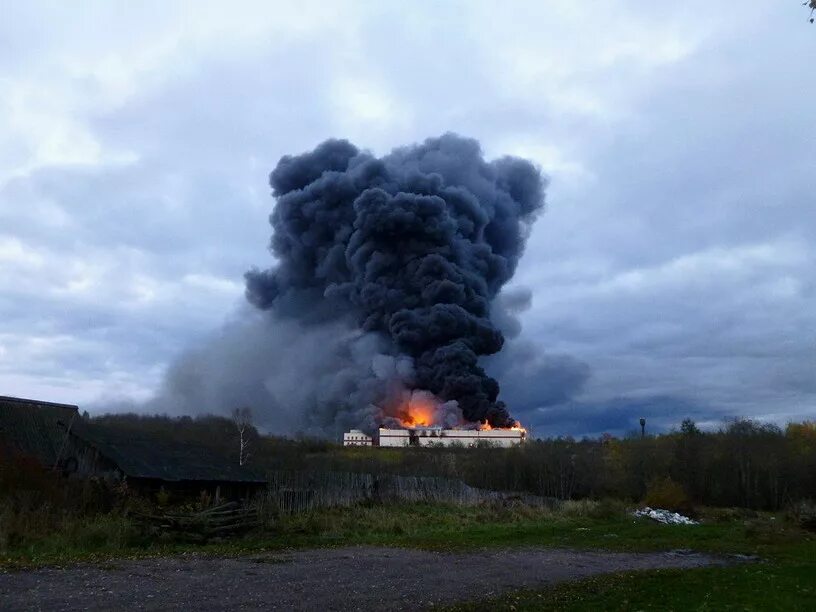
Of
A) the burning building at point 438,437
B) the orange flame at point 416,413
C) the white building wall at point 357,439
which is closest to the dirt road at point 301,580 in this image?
the burning building at point 438,437

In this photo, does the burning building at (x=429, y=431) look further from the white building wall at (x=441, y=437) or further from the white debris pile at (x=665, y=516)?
the white debris pile at (x=665, y=516)

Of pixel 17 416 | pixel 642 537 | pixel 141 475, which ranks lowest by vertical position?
pixel 642 537

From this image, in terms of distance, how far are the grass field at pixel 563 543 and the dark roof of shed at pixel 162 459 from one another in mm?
3431

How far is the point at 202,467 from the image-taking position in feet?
94.1

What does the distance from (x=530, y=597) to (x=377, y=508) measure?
69.0 feet

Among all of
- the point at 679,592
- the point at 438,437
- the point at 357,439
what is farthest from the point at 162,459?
the point at 357,439

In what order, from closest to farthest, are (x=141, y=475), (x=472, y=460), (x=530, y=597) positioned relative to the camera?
(x=530, y=597), (x=141, y=475), (x=472, y=460)

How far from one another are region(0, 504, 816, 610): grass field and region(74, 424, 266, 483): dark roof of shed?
3431 millimetres

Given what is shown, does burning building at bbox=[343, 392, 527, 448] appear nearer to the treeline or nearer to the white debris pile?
the treeline

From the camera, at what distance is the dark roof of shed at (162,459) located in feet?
84.1

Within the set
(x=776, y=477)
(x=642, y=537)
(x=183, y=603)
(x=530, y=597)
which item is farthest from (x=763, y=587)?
(x=776, y=477)

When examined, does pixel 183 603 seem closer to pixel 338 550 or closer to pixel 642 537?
pixel 338 550

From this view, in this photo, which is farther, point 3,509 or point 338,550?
point 338,550

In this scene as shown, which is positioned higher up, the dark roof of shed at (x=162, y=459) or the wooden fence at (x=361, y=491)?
the dark roof of shed at (x=162, y=459)
